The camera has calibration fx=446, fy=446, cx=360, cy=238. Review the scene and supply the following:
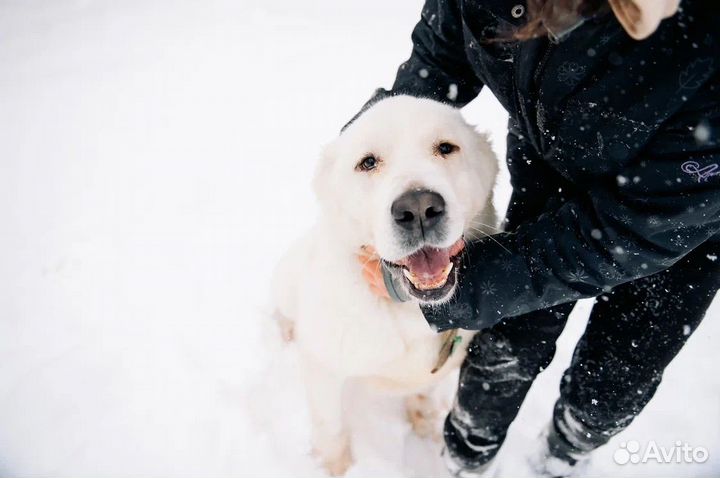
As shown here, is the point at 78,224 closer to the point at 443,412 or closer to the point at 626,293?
the point at 443,412

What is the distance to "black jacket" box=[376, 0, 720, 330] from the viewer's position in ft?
3.48

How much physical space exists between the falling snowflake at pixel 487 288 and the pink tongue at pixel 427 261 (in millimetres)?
146

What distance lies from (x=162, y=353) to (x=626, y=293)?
97.4 inches

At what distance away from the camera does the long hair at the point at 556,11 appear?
1.05 m

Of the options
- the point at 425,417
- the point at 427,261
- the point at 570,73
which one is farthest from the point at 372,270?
the point at 425,417

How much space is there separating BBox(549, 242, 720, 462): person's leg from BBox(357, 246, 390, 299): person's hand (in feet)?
2.88

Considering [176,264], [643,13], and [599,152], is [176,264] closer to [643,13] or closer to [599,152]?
[599,152]

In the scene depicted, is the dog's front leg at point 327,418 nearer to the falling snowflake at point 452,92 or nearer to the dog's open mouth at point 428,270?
the dog's open mouth at point 428,270

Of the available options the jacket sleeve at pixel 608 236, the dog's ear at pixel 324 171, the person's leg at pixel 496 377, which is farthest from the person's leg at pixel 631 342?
the dog's ear at pixel 324 171

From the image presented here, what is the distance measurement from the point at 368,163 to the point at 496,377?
3.46 ft

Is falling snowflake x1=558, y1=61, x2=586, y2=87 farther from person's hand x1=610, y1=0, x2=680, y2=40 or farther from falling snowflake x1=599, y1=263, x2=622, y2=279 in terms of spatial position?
falling snowflake x1=599, y1=263, x2=622, y2=279

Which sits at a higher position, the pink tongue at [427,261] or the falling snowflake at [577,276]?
the falling snowflake at [577,276]

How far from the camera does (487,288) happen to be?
153cm

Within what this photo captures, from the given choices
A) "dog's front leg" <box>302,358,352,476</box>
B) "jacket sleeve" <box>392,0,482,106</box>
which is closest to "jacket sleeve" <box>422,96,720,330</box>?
"dog's front leg" <box>302,358,352,476</box>
